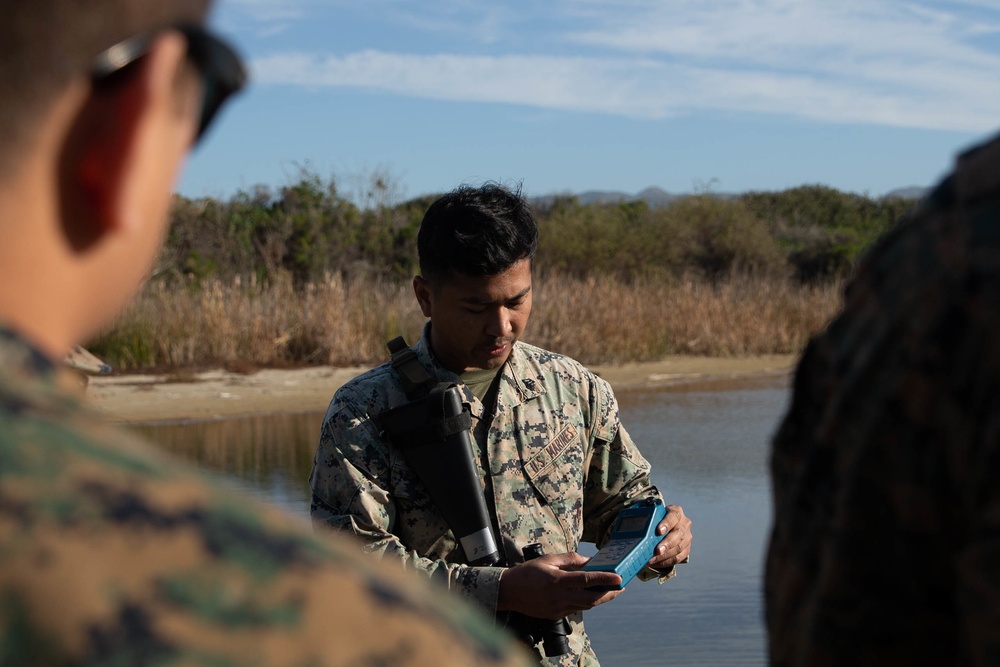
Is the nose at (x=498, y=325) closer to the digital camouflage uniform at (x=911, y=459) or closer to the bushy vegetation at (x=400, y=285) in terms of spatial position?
the digital camouflage uniform at (x=911, y=459)

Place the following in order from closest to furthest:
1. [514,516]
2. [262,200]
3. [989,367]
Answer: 1. [989,367]
2. [514,516]
3. [262,200]

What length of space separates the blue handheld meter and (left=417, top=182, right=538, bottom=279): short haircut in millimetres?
844

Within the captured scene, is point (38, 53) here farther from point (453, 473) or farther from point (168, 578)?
point (453, 473)

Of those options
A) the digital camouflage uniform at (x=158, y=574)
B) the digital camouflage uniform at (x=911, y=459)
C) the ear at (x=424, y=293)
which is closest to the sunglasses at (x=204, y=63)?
the digital camouflage uniform at (x=158, y=574)

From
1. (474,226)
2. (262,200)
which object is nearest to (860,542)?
(474,226)

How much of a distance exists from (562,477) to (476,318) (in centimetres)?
55

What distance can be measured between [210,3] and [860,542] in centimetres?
79

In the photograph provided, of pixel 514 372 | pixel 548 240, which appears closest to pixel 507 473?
pixel 514 372

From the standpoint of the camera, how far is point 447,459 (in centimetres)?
354

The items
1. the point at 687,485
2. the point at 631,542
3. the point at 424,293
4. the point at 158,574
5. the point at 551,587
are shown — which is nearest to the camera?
the point at 158,574

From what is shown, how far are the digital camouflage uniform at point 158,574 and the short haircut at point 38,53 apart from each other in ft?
0.52

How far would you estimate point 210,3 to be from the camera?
1.16 meters

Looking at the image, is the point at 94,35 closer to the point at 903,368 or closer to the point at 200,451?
the point at 903,368

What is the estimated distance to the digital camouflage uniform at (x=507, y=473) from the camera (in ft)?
11.5
